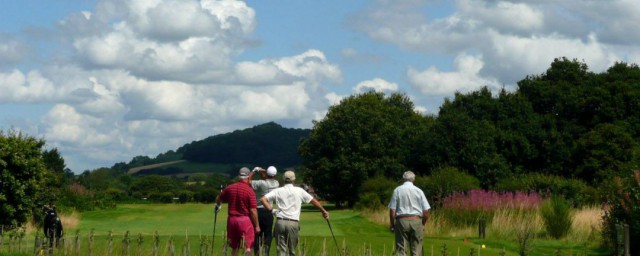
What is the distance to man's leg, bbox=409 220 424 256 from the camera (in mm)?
20125

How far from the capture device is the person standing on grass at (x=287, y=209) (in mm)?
19219

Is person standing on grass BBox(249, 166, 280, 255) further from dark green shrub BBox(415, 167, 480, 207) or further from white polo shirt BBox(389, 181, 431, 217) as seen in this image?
dark green shrub BBox(415, 167, 480, 207)

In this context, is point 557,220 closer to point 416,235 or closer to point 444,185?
point 444,185

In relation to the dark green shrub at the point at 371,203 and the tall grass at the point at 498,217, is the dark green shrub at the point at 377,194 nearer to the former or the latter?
the dark green shrub at the point at 371,203

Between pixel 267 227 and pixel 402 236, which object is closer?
pixel 402 236

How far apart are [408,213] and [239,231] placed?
3278mm

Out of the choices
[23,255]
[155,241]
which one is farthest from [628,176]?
[23,255]

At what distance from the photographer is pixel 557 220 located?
32156 mm

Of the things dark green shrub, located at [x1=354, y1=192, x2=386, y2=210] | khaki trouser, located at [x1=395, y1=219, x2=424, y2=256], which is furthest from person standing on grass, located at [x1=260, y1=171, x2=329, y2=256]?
dark green shrub, located at [x1=354, y1=192, x2=386, y2=210]

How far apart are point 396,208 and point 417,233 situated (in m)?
0.62

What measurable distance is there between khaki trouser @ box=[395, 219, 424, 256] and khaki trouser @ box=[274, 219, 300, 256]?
2.09 meters

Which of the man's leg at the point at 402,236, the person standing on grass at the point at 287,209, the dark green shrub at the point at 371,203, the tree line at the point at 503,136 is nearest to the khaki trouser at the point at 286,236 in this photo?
the person standing on grass at the point at 287,209

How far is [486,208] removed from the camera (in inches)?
1428

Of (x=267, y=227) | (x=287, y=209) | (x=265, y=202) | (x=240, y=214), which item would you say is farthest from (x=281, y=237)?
(x=267, y=227)
